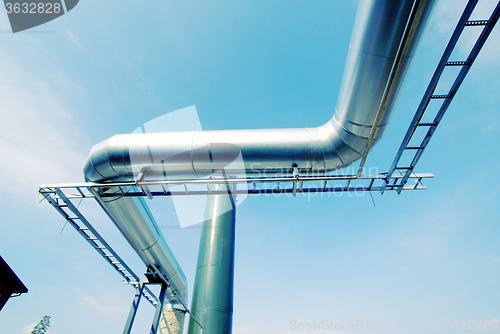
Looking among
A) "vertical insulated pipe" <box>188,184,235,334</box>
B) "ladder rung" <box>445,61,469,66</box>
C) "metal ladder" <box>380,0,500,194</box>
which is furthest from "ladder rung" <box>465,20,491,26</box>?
"vertical insulated pipe" <box>188,184,235,334</box>

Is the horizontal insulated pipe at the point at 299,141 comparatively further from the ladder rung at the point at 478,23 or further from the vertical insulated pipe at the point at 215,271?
the vertical insulated pipe at the point at 215,271

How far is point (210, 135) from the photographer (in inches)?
249

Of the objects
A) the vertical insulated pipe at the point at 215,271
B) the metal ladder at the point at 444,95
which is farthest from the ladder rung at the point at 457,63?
the vertical insulated pipe at the point at 215,271

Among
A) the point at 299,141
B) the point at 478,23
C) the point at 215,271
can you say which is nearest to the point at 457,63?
the point at 478,23

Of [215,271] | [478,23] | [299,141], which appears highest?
[299,141]

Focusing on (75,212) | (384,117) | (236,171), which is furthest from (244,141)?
(75,212)

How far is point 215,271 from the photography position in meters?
9.92

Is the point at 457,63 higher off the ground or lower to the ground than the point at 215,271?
higher

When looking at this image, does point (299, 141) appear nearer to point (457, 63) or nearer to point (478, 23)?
point (457, 63)

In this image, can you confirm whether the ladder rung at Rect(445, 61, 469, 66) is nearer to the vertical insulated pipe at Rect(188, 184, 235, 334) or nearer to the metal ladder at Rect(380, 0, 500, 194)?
the metal ladder at Rect(380, 0, 500, 194)

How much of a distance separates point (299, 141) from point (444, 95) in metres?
3.08

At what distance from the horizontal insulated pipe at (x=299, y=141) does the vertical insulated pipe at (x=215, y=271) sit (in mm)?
2829

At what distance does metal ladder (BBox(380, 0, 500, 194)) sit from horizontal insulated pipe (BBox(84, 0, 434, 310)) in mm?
639

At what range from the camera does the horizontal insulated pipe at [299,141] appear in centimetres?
456
